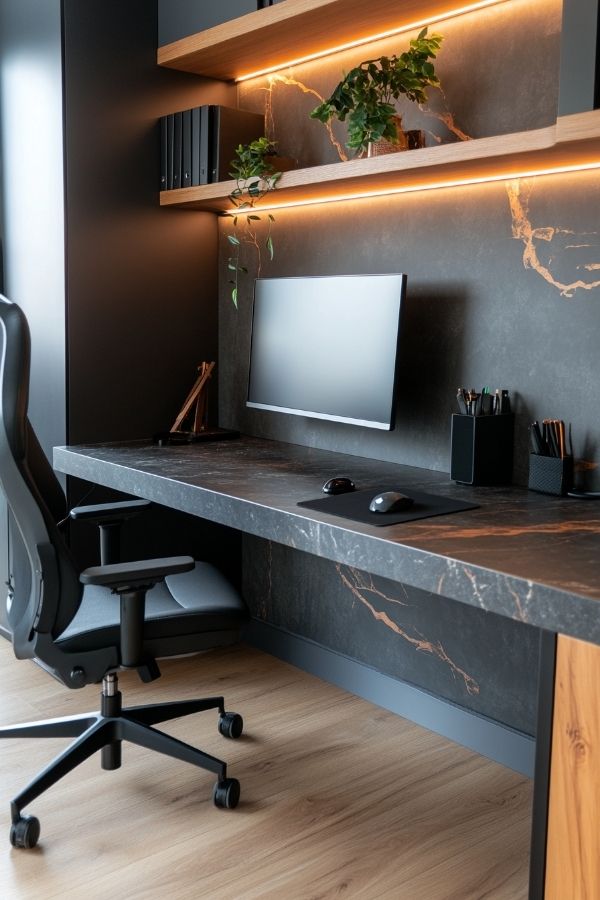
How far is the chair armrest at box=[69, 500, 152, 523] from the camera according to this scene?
2320 mm

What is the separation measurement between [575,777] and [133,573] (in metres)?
0.95

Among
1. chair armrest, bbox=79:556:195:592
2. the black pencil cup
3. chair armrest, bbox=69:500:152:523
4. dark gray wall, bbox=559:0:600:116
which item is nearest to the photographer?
dark gray wall, bbox=559:0:600:116

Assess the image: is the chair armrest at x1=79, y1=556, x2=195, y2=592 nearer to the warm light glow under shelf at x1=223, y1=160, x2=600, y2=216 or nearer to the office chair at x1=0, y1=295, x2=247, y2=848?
the office chair at x1=0, y1=295, x2=247, y2=848

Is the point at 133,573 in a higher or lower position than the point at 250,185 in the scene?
lower

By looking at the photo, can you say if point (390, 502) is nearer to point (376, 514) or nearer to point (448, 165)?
point (376, 514)

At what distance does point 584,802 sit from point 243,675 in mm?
1689

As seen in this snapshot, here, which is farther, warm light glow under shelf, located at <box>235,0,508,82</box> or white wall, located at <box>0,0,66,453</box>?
white wall, located at <box>0,0,66,453</box>

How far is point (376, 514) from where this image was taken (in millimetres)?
1903

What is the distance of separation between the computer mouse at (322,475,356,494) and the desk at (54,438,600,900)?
4 centimetres

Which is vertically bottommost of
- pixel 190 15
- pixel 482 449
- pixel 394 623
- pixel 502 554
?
pixel 394 623

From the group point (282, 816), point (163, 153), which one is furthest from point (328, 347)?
point (282, 816)

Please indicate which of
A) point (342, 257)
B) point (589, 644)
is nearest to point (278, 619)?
point (342, 257)

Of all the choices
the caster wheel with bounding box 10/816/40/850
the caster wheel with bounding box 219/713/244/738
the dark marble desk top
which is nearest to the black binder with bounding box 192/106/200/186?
the dark marble desk top

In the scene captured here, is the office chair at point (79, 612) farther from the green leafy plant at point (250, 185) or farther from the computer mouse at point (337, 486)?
the green leafy plant at point (250, 185)
